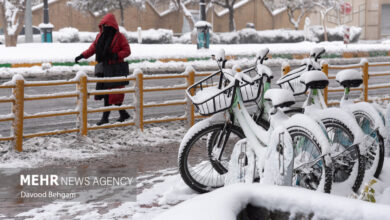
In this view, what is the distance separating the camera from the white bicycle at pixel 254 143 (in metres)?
4.01

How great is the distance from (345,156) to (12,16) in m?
24.3

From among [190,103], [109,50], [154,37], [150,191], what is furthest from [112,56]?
[154,37]

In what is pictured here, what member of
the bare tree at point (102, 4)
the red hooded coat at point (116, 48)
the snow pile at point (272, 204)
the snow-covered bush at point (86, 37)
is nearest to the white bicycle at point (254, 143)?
the snow pile at point (272, 204)

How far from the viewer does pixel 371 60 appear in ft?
94.6

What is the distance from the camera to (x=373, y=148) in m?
5.94

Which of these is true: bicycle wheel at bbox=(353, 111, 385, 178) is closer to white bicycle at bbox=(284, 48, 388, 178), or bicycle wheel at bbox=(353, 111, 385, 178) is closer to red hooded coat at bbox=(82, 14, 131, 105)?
white bicycle at bbox=(284, 48, 388, 178)

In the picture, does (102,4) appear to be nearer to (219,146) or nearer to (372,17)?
(372,17)

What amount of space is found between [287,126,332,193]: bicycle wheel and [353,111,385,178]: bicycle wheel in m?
1.26

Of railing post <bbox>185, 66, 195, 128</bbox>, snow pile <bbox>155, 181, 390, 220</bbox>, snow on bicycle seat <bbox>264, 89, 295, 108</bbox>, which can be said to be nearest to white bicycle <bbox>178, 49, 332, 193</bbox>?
snow on bicycle seat <bbox>264, 89, 295, 108</bbox>

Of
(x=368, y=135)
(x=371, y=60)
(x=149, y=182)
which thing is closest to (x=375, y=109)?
(x=368, y=135)

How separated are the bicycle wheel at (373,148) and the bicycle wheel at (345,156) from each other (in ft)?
1.87

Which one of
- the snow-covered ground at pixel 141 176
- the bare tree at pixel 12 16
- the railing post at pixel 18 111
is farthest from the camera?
the bare tree at pixel 12 16

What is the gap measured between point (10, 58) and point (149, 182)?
16911 mm

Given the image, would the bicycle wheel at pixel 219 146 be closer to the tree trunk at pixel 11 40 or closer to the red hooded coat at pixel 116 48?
the red hooded coat at pixel 116 48
